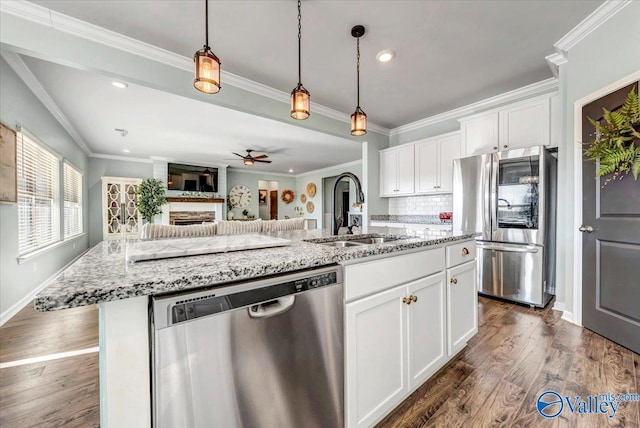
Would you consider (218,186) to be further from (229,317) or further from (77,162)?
(229,317)

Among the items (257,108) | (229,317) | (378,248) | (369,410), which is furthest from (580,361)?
(257,108)

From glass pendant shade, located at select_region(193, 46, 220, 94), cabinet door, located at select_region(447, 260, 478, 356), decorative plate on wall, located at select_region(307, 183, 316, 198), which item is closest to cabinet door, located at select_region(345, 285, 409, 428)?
cabinet door, located at select_region(447, 260, 478, 356)

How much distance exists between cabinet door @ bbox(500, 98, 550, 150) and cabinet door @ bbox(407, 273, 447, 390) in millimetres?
2371

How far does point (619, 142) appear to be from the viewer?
1.92 metres

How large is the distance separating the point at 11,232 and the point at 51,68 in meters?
1.77

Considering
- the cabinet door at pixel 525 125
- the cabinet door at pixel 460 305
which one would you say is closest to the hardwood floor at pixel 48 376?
the cabinet door at pixel 460 305

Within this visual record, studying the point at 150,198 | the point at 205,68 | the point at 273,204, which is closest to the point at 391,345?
the point at 205,68

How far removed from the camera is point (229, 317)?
801mm

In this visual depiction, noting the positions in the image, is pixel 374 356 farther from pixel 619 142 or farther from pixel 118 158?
pixel 118 158

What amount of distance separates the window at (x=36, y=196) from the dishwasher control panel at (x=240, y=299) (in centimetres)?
371

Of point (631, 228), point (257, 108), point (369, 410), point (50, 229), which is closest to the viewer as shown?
point (369, 410)

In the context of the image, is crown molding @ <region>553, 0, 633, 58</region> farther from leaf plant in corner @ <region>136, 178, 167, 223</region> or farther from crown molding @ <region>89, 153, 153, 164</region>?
crown molding @ <region>89, 153, 153, 164</region>

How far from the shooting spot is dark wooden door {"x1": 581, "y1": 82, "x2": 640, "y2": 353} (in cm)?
193

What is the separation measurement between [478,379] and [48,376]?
9.23 ft
